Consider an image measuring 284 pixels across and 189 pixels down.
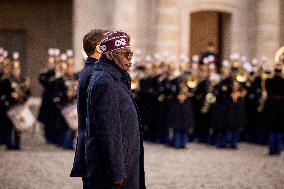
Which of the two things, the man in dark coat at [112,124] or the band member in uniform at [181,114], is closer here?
the man in dark coat at [112,124]

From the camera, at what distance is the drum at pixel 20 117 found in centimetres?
1311

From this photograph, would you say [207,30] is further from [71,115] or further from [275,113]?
[71,115]

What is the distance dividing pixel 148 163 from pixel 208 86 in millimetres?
3979

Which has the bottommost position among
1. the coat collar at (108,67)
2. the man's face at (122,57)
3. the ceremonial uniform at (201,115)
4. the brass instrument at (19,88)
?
the ceremonial uniform at (201,115)

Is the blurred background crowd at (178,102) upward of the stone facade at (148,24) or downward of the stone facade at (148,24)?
downward

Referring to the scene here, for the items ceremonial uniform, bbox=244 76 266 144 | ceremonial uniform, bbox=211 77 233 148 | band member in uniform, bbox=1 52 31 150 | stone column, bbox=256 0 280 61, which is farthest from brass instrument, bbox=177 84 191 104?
stone column, bbox=256 0 280 61

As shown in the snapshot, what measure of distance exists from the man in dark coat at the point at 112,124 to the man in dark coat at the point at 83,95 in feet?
1.35

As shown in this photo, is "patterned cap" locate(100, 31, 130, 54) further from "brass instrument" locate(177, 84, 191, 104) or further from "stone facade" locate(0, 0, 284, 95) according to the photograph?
"stone facade" locate(0, 0, 284, 95)

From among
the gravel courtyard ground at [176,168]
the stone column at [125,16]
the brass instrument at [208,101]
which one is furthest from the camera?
the stone column at [125,16]

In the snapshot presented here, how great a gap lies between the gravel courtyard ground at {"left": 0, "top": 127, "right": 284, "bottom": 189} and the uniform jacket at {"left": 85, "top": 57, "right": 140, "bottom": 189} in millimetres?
4309

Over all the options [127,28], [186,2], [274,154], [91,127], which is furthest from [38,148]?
[91,127]

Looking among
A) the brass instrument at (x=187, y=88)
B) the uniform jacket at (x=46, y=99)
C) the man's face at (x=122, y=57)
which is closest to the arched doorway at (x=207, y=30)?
the brass instrument at (x=187, y=88)

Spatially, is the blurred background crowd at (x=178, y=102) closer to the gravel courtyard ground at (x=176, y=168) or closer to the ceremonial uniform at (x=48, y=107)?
the ceremonial uniform at (x=48, y=107)

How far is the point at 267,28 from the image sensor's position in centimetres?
1997
